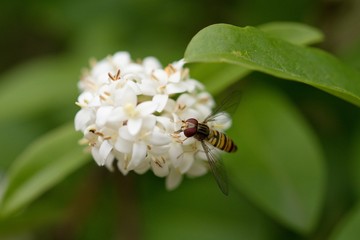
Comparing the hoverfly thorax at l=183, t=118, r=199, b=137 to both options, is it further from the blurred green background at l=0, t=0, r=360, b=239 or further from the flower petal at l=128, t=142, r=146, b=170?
the blurred green background at l=0, t=0, r=360, b=239

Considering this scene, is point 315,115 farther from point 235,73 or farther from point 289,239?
point 235,73

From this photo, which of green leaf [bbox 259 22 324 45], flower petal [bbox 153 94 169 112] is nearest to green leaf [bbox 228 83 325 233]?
green leaf [bbox 259 22 324 45]

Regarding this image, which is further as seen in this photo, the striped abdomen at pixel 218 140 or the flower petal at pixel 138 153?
the striped abdomen at pixel 218 140

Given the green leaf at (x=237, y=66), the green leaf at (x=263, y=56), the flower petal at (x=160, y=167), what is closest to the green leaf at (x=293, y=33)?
the green leaf at (x=237, y=66)

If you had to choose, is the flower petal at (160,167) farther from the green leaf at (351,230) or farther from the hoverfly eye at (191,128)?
the green leaf at (351,230)

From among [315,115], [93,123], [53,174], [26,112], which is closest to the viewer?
[93,123]

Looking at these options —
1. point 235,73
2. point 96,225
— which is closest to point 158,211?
point 96,225
